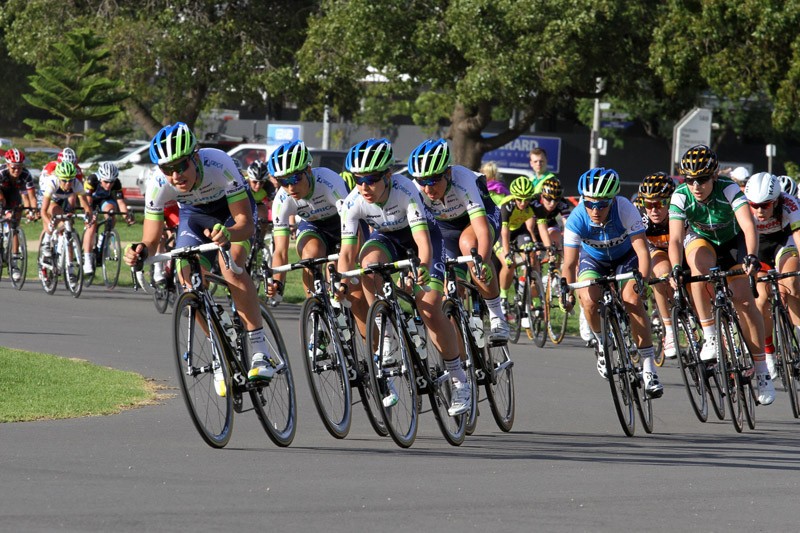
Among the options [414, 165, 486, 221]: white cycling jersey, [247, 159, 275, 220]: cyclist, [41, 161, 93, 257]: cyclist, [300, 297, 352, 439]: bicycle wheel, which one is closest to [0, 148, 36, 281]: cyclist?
[41, 161, 93, 257]: cyclist

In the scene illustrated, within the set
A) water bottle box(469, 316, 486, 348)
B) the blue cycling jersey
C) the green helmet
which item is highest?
the green helmet

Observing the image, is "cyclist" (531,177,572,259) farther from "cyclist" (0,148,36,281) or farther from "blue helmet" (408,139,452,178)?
"cyclist" (0,148,36,281)

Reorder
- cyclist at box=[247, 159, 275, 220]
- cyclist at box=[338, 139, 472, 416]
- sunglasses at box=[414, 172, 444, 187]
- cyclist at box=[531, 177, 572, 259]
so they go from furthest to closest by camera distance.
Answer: cyclist at box=[247, 159, 275, 220], cyclist at box=[531, 177, 572, 259], sunglasses at box=[414, 172, 444, 187], cyclist at box=[338, 139, 472, 416]

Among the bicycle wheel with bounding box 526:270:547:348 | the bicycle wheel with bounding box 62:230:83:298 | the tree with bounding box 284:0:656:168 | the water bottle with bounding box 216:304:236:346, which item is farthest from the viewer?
the tree with bounding box 284:0:656:168

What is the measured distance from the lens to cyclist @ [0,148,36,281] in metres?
20.4

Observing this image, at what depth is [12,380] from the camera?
11.6 meters

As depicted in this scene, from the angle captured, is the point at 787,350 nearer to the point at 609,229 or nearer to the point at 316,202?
the point at 609,229

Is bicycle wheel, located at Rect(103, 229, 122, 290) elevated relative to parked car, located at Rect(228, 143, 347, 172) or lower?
lower

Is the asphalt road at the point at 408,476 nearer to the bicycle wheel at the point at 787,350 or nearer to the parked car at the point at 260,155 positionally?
the bicycle wheel at the point at 787,350

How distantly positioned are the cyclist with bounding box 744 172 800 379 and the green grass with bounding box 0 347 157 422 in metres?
5.16

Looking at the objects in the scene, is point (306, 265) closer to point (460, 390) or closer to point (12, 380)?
point (460, 390)

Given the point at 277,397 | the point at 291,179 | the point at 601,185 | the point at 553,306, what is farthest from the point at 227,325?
the point at 553,306

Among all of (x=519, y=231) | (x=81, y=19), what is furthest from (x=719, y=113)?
(x=519, y=231)

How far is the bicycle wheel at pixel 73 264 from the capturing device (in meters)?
19.5
